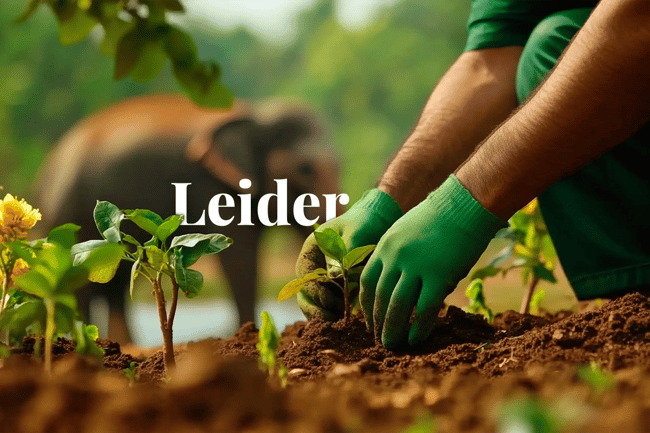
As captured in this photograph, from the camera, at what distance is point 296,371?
1.10m

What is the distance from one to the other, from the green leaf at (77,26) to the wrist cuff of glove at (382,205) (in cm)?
75

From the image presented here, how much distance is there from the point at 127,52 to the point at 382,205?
74 cm

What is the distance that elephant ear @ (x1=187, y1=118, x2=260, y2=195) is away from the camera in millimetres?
6246

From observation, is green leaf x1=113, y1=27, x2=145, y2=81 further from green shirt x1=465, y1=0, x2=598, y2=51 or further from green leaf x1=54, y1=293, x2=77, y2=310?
green shirt x1=465, y1=0, x2=598, y2=51

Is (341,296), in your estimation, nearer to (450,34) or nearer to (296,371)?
(296,371)

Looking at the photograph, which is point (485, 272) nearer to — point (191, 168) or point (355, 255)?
point (355, 255)

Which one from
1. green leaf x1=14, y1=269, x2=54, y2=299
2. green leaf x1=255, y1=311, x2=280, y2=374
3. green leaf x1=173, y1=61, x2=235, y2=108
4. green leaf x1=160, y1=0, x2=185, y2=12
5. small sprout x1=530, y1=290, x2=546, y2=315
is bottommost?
green leaf x1=255, y1=311, x2=280, y2=374

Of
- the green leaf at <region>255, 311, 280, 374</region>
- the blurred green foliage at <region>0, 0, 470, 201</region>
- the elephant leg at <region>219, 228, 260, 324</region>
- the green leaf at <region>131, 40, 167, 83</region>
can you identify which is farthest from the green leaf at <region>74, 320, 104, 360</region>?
the blurred green foliage at <region>0, 0, 470, 201</region>

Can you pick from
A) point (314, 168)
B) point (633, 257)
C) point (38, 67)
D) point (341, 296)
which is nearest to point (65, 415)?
point (341, 296)

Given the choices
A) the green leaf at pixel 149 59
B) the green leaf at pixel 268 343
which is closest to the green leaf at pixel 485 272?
the green leaf at pixel 268 343

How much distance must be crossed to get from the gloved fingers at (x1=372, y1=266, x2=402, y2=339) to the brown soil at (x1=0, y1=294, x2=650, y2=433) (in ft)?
0.65

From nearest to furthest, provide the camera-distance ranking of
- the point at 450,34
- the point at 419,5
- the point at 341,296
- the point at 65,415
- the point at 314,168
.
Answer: the point at 65,415, the point at 341,296, the point at 314,168, the point at 450,34, the point at 419,5

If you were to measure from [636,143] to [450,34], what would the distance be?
18395 millimetres

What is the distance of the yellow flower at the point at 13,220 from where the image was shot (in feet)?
3.67
